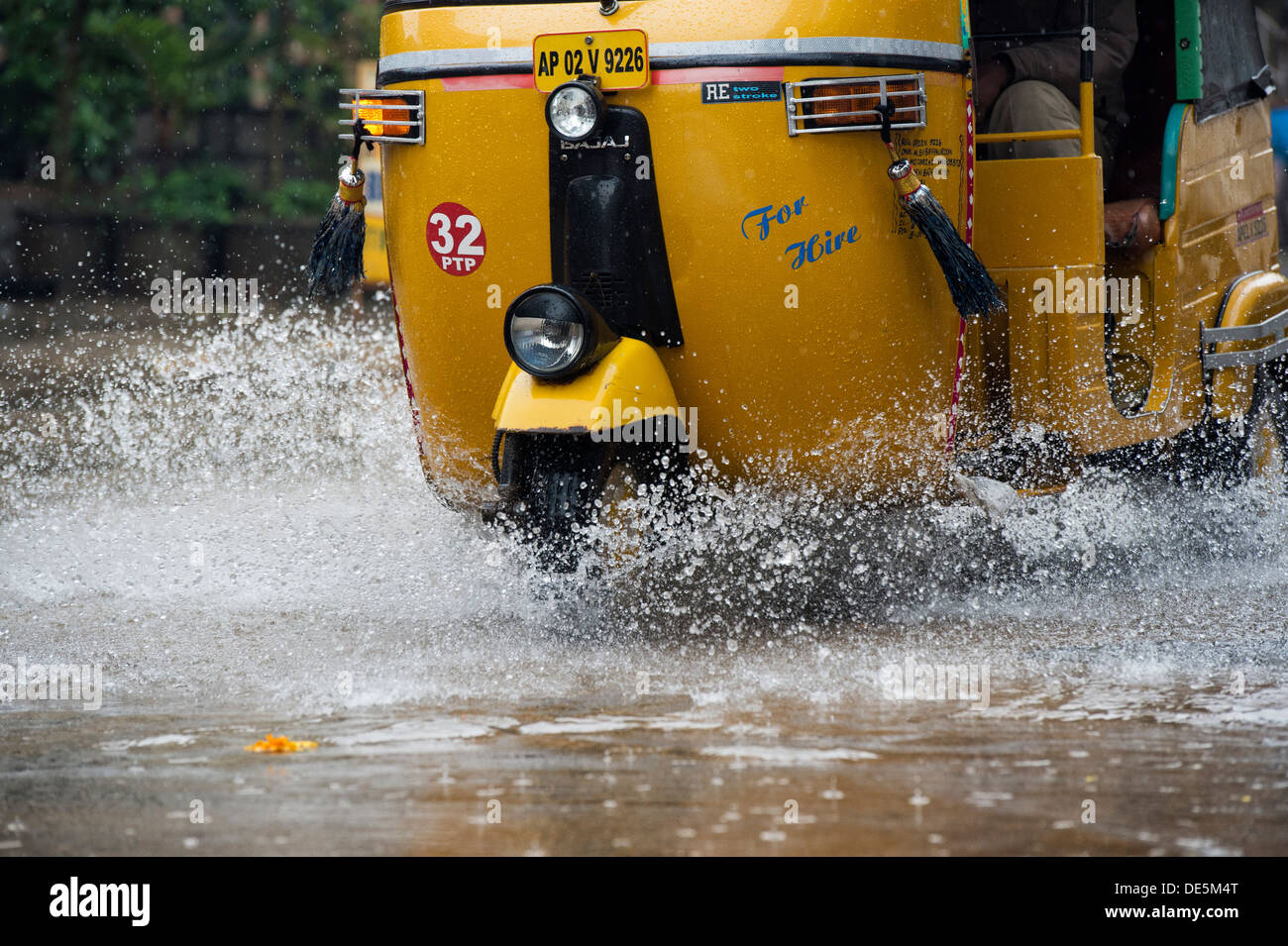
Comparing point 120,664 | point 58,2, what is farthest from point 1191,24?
point 58,2

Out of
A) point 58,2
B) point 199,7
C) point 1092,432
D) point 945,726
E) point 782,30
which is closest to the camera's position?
point 945,726

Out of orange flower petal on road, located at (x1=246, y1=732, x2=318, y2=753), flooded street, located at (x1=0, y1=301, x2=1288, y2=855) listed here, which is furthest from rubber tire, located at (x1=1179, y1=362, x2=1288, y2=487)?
orange flower petal on road, located at (x1=246, y1=732, x2=318, y2=753)

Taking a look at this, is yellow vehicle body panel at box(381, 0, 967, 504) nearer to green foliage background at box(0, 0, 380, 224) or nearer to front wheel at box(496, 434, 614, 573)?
front wheel at box(496, 434, 614, 573)

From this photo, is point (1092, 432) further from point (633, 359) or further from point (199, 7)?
point (199, 7)

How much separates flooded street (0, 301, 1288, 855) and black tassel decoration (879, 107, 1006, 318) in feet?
2.40

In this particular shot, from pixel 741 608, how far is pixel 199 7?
1277 centimetres

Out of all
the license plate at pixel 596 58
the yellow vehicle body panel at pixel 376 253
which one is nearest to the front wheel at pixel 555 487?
the license plate at pixel 596 58

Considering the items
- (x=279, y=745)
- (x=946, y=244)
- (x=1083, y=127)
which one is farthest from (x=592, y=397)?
(x=1083, y=127)

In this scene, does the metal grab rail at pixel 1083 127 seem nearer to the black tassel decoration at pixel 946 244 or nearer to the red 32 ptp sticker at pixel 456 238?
the black tassel decoration at pixel 946 244

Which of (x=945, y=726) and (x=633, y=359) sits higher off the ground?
(x=633, y=359)

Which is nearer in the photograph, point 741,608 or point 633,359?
point 633,359

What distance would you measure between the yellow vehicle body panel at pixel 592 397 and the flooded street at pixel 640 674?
1.27 ft

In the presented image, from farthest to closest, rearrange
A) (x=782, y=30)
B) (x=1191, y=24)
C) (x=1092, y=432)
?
(x=1191, y=24) → (x=1092, y=432) → (x=782, y=30)

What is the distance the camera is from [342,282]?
5.21 meters
